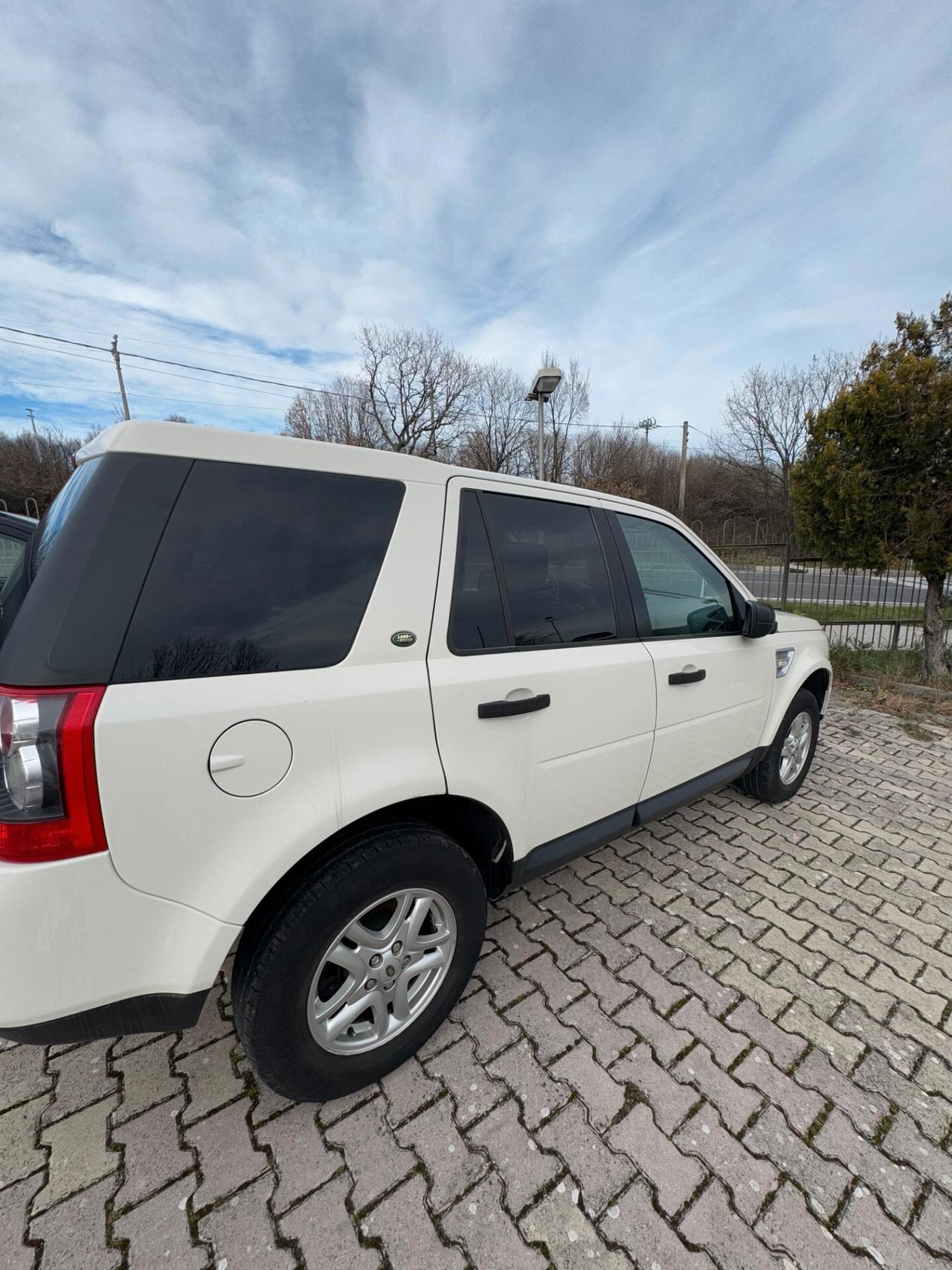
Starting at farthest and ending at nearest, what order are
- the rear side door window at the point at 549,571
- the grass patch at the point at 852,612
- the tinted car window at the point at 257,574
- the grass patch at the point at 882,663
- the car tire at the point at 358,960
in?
the grass patch at the point at 852,612, the grass patch at the point at 882,663, the rear side door window at the point at 549,571, the car tire at the point at 358,960, the tinted car window at the point at 257,574

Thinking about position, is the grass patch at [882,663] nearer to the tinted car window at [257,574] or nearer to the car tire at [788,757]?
the car tire at [788,757]

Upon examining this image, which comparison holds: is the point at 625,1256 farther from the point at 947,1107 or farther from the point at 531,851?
the point at 947,1107

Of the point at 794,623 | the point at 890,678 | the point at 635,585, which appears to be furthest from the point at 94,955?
the point at 890,678

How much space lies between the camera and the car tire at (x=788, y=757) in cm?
341

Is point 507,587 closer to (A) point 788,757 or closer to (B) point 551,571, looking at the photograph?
(B) point 551,571

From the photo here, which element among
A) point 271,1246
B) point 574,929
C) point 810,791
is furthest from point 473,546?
point 810,791

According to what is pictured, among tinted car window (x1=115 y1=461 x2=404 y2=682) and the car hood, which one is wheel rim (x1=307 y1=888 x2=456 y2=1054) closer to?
tinted car window (x1=115 y1=461 x2=404 y2=682)

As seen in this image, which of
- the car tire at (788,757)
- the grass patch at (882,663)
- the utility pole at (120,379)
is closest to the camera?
the car tire at (788,757)

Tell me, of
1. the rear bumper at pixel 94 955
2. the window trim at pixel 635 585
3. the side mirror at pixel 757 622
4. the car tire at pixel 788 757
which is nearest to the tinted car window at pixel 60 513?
the rear bumper at pixel 94 955

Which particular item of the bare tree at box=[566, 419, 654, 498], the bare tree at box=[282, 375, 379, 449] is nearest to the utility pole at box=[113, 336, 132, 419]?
the bare tree at box=[282, 375, 379, 449]

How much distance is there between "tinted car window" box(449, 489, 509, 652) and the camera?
180 centimetres

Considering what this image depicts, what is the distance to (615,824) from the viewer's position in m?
2.41

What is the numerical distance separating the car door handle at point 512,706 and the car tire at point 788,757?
2129 mm

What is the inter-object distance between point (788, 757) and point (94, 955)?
382 cm
